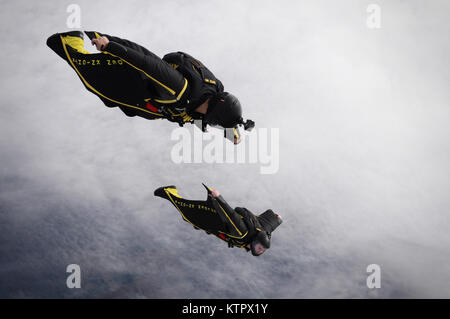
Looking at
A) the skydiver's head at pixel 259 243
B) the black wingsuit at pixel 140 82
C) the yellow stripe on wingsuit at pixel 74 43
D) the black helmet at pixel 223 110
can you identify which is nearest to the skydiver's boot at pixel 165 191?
the skydiver's head at pixel 259 243

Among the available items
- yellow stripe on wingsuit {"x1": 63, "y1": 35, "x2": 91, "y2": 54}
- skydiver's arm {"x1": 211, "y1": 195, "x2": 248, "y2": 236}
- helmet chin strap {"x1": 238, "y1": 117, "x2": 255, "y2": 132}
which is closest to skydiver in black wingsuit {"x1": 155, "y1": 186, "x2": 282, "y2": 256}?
skydiver's arm {"x1": 211, "y1": 195, "x2": 248, "y2": 236}

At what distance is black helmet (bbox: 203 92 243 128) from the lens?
6188 mm

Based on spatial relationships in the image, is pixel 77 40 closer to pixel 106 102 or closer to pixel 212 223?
pixel 106 102

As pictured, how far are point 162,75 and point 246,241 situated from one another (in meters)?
4.63

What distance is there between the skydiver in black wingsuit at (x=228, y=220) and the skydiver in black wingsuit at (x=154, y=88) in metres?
1.87

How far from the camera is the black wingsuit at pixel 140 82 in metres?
5.78

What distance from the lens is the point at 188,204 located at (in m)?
9.04

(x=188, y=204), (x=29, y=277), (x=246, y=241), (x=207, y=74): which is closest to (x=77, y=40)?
(x=207, y=74)

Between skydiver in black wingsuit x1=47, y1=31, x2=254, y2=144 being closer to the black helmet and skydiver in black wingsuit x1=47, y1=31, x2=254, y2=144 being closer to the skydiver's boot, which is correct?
the black helmet

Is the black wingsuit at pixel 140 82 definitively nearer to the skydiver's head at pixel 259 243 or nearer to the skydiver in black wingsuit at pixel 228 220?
the skydiver in black wingsuit at pixel 228 220

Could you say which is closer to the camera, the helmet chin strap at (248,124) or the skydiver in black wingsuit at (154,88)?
the skydiver in black wingsuit at (154,88)

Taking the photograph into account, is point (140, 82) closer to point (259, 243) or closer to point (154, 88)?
point (154, 88)

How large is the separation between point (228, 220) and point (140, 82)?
3.65m

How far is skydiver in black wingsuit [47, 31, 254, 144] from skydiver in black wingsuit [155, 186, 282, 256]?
187 cm
